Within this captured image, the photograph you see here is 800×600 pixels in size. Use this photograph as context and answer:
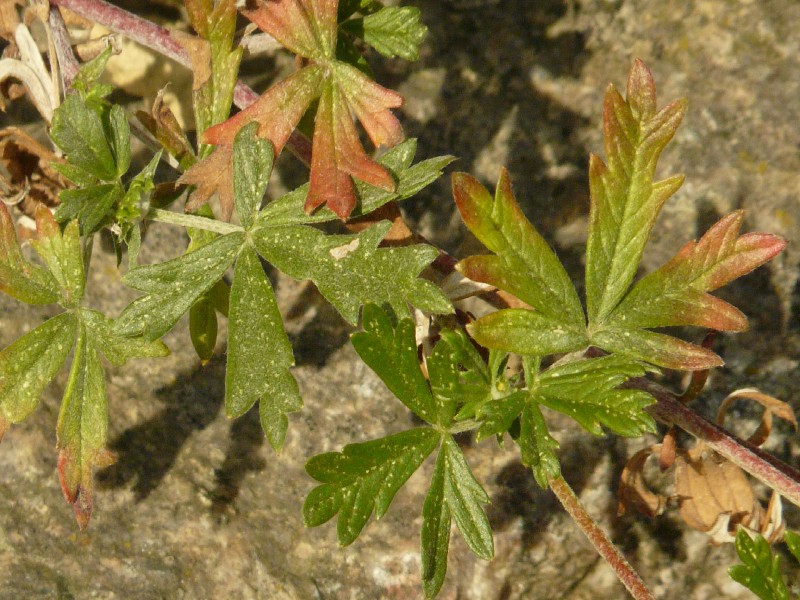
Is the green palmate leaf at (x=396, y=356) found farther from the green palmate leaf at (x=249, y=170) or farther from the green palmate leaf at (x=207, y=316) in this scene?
the green palmate leaf at (x=207, y=316)

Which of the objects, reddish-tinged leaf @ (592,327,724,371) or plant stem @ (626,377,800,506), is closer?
reddish-tinged leaf @ (592,327,724,371)

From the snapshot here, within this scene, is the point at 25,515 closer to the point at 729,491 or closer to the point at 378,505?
the point at 378,505

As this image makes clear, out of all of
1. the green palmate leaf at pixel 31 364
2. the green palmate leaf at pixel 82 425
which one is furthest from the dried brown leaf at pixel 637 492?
the green palmate leaf at pixel 31 364

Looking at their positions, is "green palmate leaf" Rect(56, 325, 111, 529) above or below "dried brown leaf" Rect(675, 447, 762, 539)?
above

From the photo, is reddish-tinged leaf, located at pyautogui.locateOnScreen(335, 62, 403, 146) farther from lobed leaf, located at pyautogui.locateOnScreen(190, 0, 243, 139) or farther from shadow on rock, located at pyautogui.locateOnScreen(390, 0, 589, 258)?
shadow on rock, located at pyautogui.locateOnScreen(390, 0, 589, 258)

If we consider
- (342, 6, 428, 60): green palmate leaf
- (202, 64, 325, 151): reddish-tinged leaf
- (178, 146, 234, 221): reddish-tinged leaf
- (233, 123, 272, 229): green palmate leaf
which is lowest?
(178, 146, 234, 221): reddish-tinged leaf

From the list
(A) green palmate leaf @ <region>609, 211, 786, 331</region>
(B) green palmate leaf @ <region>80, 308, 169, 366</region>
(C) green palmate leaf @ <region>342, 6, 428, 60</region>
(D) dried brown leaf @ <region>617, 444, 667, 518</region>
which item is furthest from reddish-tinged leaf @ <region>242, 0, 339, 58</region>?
(D) dried brown leaf @ <region>617, 444, 667, 518</region>
